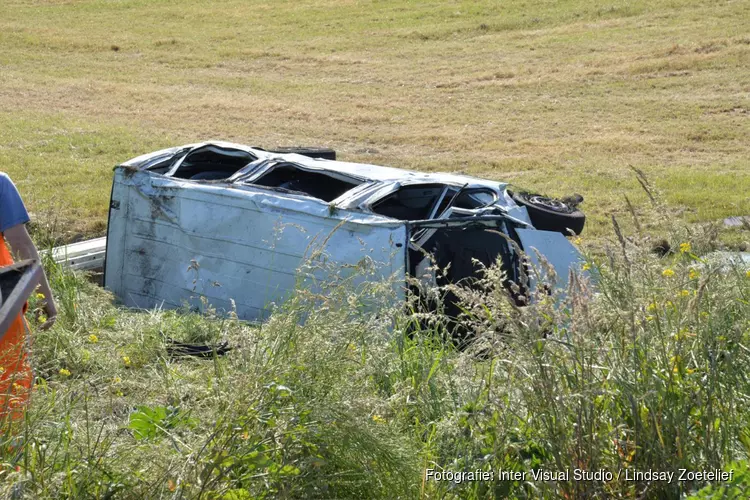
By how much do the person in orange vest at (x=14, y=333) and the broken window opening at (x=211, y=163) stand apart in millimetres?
3454

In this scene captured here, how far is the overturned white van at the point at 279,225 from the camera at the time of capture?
573 centimetres

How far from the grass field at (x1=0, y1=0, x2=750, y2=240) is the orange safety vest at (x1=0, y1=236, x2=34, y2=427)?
389cm

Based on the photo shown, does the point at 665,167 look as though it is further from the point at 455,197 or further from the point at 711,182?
the point at 455,197

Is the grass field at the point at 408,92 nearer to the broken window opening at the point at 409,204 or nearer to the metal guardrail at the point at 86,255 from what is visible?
the metal guardrail at the point at 86,255

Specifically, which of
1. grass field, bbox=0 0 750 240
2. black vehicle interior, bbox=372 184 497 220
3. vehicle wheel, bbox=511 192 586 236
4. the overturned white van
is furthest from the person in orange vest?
vehicle wheel, bbox=511 192 586 236

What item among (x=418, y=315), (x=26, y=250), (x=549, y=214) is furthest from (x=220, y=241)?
(x=418, y=315)

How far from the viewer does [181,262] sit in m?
6.67

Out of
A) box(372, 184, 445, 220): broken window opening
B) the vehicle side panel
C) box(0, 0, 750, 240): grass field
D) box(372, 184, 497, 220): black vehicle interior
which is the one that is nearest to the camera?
the vehicle side panel

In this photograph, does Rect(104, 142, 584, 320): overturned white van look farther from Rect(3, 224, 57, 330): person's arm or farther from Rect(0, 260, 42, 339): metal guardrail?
Rect(0, 260, 42, 339): metal guardrail

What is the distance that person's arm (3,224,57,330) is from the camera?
3662mm

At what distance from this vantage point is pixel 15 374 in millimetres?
2725

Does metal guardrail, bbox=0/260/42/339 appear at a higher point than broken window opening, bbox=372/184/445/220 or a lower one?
higher

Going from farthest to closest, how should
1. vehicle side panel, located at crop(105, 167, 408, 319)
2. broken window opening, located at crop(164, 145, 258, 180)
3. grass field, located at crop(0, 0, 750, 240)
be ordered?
grass field, located at crop(0, 0, 750, 240)
broken window opening, located at crop(164, 145, 258, 180)
vehicle side panel, located at crop(105, 167, 408, 319)

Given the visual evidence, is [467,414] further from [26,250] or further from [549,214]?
[549,214]
